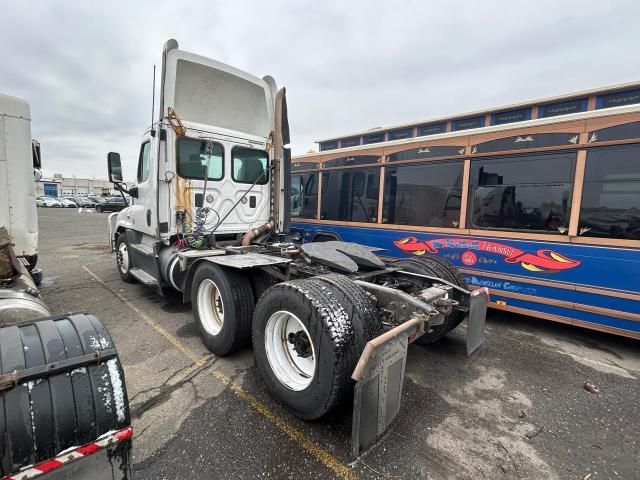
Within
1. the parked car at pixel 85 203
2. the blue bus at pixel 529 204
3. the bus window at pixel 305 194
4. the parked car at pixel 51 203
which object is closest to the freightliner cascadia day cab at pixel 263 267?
the blue bus at pixel 529 204

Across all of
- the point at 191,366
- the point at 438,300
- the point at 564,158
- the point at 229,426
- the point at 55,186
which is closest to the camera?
the point at 229,426

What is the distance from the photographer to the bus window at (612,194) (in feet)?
12.8

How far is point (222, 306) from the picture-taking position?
3699 mm

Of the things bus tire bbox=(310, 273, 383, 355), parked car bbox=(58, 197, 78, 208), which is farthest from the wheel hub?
parked car bbox=(58, 197, 78, 208)

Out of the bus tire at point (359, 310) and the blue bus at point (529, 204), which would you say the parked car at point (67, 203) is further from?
the bus tire at point (359, 310)

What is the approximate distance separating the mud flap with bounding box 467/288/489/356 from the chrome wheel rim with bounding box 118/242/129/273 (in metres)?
6.23

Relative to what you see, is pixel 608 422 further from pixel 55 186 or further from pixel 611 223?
pixel 55 186

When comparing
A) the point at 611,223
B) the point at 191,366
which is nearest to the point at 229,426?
the point at 191,366

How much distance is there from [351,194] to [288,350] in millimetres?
4536

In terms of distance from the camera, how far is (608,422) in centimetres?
275

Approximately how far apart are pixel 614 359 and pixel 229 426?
453cm

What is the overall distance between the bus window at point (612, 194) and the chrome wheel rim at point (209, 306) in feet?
15.9

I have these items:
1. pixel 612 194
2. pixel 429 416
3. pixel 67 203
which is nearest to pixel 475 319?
pixel 429 416

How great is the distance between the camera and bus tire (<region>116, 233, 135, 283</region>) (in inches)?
254
